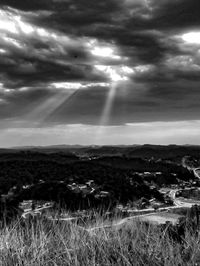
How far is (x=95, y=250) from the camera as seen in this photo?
271 cm

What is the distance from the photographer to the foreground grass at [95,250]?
2465 millimetres

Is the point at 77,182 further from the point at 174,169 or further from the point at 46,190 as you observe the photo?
the point at 174,169

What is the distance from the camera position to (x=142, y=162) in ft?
330

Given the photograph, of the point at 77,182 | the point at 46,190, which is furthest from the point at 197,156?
the point at 46,190

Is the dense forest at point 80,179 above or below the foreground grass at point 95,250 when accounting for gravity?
below

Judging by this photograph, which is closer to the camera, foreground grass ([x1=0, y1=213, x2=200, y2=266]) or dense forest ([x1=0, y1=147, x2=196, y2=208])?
foreground grass ([x1=0, y1=213, x2=200, y2=266])

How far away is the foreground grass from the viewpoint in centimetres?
246

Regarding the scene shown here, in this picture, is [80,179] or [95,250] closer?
[95,250]

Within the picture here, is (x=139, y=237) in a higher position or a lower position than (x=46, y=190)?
higher

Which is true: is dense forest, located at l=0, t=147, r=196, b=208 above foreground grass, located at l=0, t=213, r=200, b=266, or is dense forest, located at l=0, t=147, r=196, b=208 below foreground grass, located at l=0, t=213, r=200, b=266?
below

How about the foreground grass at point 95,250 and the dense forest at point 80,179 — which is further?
the dense forest at point 80,179

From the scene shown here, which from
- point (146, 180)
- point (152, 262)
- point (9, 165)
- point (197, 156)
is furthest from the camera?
point (197, 156)

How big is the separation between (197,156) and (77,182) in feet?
220

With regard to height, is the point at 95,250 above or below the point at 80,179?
above
